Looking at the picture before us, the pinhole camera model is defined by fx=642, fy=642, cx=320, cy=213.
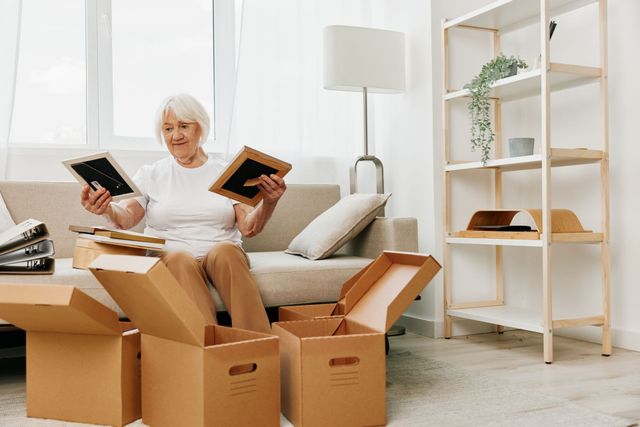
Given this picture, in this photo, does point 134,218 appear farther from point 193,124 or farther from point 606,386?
point 606,386

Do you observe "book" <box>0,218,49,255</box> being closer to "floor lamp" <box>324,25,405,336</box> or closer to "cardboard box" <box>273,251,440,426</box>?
"cardboard box" <box>273,251,440,426</box>

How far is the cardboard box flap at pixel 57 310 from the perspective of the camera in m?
1.56

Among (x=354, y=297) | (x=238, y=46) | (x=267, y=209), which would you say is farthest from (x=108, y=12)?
(x=354, y=297)

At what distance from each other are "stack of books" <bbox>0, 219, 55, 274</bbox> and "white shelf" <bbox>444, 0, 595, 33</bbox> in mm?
1926

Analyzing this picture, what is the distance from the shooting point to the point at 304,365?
1.59 metres

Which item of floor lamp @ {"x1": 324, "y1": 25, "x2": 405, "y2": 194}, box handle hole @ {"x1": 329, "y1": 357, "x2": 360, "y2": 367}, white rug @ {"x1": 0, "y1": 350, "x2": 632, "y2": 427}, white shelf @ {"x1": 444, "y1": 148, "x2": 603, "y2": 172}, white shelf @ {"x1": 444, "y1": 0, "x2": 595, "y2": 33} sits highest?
white shelf @ {"x1": 444, "y1": 0, "x2": 595, "y2": 33}

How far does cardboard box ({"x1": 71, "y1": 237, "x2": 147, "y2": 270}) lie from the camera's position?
1986 mm

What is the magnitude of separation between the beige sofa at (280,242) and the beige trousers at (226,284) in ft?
0.30

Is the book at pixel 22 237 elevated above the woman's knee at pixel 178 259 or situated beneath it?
elevated above

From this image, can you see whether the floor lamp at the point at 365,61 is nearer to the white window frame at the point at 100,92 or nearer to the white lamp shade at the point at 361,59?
the white lamp shade at the point at 361,59

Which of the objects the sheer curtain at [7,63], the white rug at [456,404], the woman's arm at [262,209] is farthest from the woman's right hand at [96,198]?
the sheer curtain at [7,63]

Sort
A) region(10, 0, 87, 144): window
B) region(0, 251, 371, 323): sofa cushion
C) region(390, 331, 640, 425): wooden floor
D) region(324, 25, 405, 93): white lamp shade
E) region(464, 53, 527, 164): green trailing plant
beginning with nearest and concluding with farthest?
region(390, 331, 640, 425): wooden floor
region(0, 251, 371, 323): sofa cushion
region(464, 53, 527, 164): green trailing plant
region(10, 0, 87, 144): window
region(324, 25, 405, 93): white lamp shade

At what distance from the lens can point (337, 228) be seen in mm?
2537

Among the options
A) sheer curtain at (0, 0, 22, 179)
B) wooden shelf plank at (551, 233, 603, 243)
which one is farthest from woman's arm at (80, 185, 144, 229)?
wooden shelf plank at (551, 233, 603, 243)
